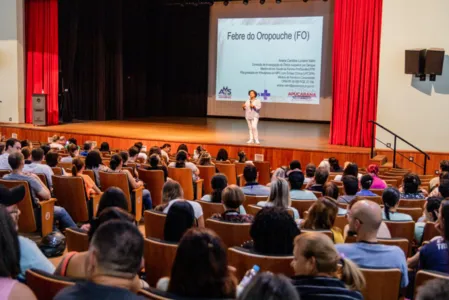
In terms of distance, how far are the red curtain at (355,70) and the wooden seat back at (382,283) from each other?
9299mm

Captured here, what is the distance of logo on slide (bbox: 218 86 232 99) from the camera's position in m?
17.9

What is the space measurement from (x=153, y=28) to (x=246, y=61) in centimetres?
505

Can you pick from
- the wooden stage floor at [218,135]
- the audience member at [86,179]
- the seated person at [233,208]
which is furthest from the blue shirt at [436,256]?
the wooden stage floor at [218,135]

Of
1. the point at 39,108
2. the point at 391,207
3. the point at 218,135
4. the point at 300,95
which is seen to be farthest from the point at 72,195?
the point at 300,95

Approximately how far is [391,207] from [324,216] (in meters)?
0.98

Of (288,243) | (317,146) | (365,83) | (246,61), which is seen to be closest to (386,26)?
(365,83)

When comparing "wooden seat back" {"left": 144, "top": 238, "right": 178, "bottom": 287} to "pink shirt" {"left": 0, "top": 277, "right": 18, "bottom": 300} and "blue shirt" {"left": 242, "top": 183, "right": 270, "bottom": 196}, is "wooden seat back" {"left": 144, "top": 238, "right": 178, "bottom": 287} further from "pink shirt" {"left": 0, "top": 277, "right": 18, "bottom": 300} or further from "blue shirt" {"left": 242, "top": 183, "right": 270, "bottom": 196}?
"blue shirt" {"left": 242, "top": 183, "right": 270, "bottom": 196}

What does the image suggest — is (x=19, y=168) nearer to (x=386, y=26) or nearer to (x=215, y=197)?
(x=215, y=197)

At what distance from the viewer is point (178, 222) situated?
3.55 m

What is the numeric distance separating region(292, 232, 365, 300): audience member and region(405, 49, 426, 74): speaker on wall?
9.08 metres

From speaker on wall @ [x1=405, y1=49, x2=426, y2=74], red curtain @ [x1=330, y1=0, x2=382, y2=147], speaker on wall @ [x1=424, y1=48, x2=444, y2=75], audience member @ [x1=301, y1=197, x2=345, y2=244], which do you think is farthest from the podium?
audience member @ [x1=301, y1=197, x2=345, y2=244]

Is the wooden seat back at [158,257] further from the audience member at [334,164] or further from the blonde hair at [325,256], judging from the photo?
the audience member at [334,164]

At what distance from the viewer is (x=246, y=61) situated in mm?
17188

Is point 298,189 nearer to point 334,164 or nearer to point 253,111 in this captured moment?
point 334,164
